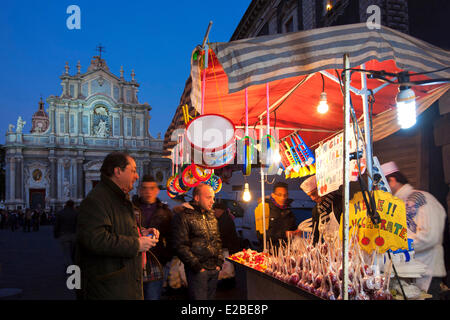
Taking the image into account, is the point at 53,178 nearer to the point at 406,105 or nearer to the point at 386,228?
the point at 386,228

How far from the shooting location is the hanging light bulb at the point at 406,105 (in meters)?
2.54

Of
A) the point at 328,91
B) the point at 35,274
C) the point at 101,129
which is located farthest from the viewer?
the point at 101,129

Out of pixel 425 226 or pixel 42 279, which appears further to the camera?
pixel 42 279

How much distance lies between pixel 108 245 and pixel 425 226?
3016 mm


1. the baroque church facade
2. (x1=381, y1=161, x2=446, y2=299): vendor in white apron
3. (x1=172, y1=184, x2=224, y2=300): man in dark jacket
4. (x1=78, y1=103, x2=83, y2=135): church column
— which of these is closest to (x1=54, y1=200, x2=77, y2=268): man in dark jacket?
(x1=172, y1=184, x2=224, y2=300): man in dark jacket

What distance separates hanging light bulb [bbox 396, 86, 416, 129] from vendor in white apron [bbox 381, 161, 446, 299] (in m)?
1.19

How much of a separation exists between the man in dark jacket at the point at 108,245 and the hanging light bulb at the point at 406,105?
2172mm

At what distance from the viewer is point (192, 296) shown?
3.81 meters

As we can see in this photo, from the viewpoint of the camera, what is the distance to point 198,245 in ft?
12.6

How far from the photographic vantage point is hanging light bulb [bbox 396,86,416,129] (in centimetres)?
254

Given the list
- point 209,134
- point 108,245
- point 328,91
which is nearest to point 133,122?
point 328,91

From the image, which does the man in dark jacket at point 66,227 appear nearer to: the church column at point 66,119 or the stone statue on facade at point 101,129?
the church column at point 66,119
